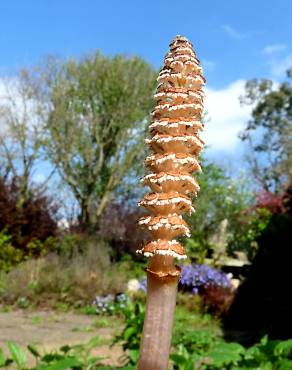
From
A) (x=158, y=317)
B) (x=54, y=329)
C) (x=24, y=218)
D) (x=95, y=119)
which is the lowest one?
(x=54, y=329)

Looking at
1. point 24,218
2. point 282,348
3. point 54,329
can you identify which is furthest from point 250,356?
point 24,218

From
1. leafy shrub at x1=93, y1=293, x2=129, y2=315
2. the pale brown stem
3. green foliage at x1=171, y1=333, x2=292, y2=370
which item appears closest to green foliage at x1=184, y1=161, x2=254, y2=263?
leafy shrub at x1=93, y1=293, x2=129, y2=315

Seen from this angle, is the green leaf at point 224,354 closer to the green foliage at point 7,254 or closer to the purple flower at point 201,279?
the purple flower at point 201,279

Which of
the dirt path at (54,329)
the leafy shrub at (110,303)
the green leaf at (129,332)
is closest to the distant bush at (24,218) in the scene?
the leafy shrub at (110,303)

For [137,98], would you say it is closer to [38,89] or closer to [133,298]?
[38,89]

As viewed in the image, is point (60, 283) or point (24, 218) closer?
point (60, 283)

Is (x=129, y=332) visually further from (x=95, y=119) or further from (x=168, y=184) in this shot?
(x=95, y=119)
